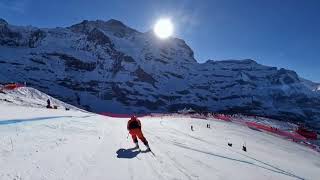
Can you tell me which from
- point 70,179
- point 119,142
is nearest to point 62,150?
point 70,179

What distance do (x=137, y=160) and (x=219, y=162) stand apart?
4.31 meters

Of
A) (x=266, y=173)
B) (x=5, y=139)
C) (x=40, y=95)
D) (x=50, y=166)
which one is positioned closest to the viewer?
(x=50, y=166)

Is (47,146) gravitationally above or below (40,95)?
below

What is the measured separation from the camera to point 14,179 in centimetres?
932

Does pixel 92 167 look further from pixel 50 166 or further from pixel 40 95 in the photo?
pixel 40 95

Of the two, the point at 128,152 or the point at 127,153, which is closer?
the point at 127,153

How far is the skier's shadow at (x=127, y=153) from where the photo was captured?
616 inches

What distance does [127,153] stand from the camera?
1650cm

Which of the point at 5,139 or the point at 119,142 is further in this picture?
the point at 119,142

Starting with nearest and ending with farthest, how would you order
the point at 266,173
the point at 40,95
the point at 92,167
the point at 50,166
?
the point at 50,166 → the point at 92,167 → the point at 266,173 → the point at 40,95

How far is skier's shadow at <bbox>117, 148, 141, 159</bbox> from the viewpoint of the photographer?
51.3 feet

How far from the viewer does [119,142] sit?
66.0 feet

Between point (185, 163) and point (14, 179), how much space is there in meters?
7.42

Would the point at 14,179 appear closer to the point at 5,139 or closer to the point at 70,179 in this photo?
the point at 70,179
